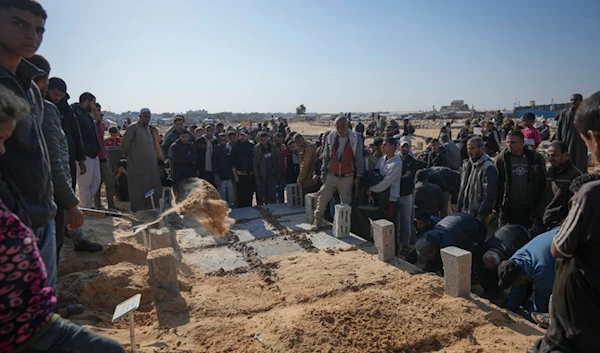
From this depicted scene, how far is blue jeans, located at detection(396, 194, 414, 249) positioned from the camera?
20.1ft

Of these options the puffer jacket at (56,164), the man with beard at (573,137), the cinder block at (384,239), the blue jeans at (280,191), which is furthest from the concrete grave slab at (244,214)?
the man with beard at (573,137)

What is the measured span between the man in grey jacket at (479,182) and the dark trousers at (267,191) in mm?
4110

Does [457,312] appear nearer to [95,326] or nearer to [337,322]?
[337,322]

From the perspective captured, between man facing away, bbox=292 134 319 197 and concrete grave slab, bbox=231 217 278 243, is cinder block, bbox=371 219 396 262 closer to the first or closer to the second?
concrete grave slab, bbox=231 217 278 243

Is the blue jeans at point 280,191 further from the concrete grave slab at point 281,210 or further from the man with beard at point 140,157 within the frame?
the man with beard at point 140,157

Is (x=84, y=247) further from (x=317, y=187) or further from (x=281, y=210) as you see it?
(x=317, y=187)

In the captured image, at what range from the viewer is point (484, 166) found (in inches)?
197

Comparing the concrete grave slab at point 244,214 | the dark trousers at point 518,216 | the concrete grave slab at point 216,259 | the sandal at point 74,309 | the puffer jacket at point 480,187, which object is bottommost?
the concrete grave slab at point 216,259

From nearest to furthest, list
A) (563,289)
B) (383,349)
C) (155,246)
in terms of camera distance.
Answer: (563,289) → (383,349) → (155,246)

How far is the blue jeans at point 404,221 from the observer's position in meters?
6.12

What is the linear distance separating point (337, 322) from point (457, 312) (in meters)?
1.14

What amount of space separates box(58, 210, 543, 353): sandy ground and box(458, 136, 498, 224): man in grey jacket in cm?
135

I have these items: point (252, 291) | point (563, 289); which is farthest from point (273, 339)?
point (563, 289)

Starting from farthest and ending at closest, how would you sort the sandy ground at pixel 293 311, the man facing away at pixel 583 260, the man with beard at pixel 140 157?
the man with beard at pixel 140 157 < the sandy ground at pixel 293 311 < the man facing away at pixel 583 260
